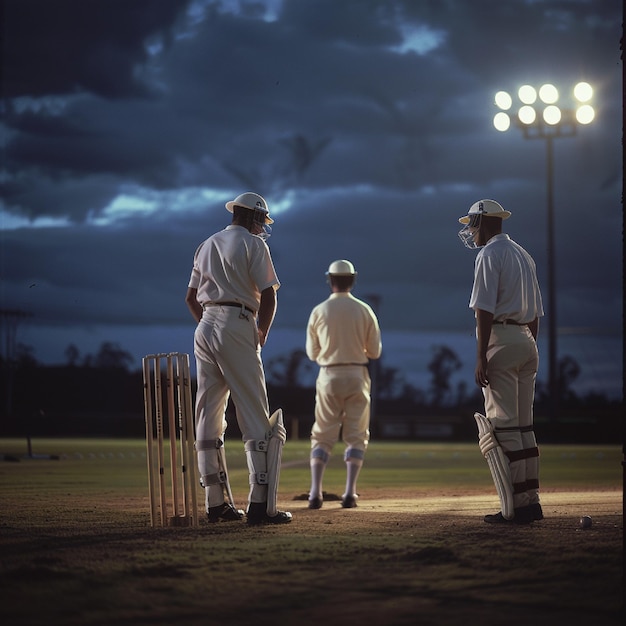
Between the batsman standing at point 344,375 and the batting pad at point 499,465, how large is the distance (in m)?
2.55

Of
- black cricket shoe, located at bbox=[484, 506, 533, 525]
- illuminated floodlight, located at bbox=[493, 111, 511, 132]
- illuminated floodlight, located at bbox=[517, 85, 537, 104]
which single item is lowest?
black cricket shoe, located at bbox=[484, 506, 533, 525]

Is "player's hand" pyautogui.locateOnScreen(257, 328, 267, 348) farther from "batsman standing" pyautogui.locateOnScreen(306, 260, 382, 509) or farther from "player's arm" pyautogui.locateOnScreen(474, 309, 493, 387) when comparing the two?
"batsman standing" pyautogui.locateOnScreen(306, 260, 382, 509)

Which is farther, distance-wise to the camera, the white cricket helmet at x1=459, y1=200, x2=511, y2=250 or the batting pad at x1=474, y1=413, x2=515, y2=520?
the white cricket helmet at x1=459, y1=200, x2=511, y2=250

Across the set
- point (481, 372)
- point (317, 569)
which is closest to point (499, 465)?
point (481, 372)

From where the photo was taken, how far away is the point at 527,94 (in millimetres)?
30250

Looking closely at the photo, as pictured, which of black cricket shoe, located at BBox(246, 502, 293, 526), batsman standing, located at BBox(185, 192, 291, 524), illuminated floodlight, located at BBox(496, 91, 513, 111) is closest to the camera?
black cricket shoe, located at BBox(246, 502, 293, 526)

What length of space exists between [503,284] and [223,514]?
2955 mm

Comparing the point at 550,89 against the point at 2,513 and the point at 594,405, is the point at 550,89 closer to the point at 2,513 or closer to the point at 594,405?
the point at 2,513

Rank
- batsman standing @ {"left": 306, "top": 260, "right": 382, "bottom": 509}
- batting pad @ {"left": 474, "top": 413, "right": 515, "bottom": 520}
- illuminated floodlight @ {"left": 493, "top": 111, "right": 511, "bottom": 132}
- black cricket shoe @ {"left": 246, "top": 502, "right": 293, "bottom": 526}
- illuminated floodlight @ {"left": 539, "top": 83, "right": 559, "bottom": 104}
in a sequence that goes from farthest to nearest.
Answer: illuminated floodlight @ {"left": 493, "top": 111, "right": 511, "bottom": 132}
illuminated floodlight @ {"left": 539, "top": 83, "right": 559, "bottom": 104}
batsman standing @ {"left": 306, "top": 260, "right": 382, "bottom": 509}
batting pad @ {"left": 474, "top": 413, "right": 515, "bottom": 520}
black cricket shoe @ {"left": 246, "top": 502, "right": 293, "bottom": 526}

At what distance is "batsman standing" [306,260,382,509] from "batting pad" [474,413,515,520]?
2.55 meters

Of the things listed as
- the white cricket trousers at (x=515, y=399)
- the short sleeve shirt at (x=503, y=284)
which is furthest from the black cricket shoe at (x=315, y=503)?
the short sleeve shirt at (x=503, y=284)

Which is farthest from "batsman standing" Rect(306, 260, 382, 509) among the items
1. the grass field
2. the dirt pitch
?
the dirt pitch

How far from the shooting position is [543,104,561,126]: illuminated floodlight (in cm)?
3030

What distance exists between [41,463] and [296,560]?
51.6ft
